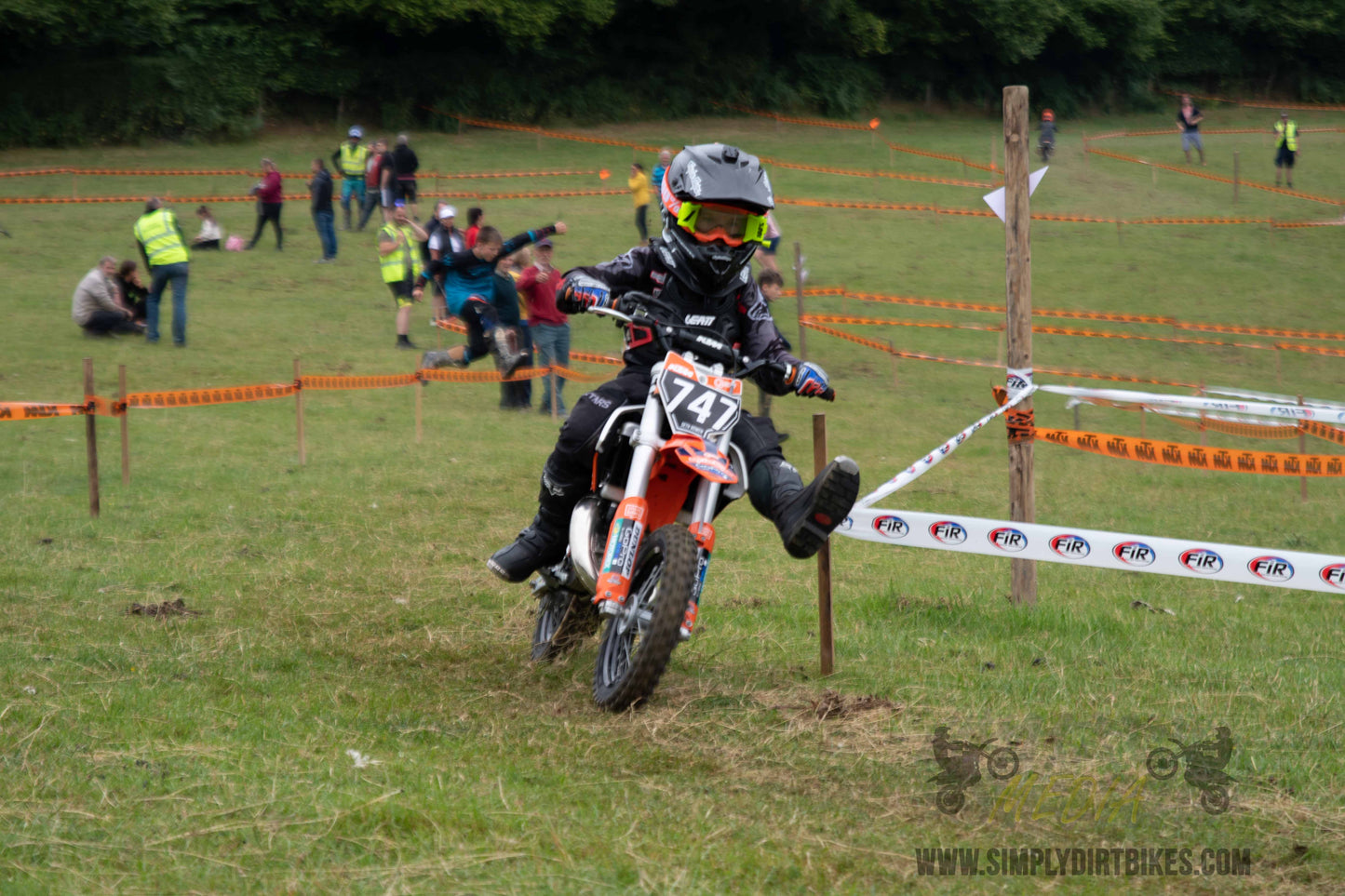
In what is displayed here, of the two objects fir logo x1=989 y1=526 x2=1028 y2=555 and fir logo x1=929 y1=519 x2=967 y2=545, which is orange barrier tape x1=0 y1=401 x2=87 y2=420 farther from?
fir logo x1=989 y1=526 x2=1028 y2=555

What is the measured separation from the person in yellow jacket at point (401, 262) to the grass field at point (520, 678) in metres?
1.20

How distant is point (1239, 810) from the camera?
466 centimetres

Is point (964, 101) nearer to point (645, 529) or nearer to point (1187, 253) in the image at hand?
point (1187, 253)

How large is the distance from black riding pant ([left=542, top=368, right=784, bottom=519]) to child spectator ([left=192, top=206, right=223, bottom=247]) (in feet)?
70.1

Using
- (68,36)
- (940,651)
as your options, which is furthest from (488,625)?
(68,36)

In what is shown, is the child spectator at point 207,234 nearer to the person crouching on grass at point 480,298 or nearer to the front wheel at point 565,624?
the person crouching on grass at point 480,298

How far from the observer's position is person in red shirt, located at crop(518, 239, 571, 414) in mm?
16516

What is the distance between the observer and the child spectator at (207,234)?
2556cm

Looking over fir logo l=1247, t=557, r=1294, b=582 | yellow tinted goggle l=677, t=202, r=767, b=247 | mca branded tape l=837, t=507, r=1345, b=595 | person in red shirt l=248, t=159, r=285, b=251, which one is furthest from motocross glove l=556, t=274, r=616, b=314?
person in red shirt l=248, t=159, r=285, b=251

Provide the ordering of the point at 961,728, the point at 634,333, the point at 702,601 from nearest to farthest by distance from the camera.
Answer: the point at 961,728 → the point at 634,333 → the point at 702,601

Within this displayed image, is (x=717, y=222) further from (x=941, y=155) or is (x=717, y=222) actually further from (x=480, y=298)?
(x=941, y=155)

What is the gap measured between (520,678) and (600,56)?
43.8 metres

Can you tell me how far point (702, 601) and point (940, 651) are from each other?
1.85 m

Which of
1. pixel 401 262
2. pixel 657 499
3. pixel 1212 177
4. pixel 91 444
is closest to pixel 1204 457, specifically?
pixel 657 499
